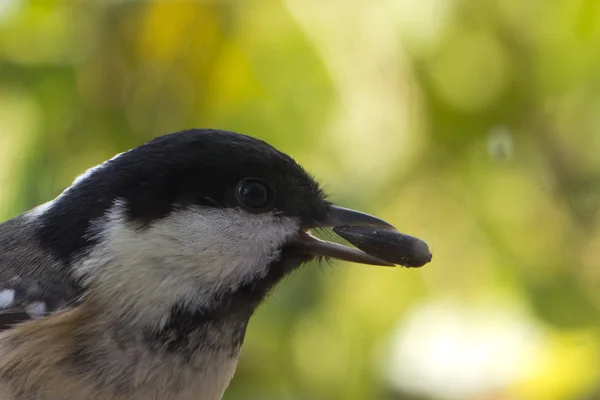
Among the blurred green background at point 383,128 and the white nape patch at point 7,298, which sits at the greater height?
the blurred green background at point 383,128

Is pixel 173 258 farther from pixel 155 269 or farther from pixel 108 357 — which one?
pixel 108 357

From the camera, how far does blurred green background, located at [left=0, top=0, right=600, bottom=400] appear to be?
4.86 feet

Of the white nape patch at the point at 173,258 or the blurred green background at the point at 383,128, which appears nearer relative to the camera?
the white nape patch at the point at 173,258

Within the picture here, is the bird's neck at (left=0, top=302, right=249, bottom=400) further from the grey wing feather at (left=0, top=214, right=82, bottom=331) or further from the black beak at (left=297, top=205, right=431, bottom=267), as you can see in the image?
the black beak at (left=297, top=205, right=431, bottom=267)

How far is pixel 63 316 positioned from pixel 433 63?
90 cm

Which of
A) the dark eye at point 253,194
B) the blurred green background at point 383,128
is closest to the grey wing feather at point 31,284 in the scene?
the dark eye at point 253,194

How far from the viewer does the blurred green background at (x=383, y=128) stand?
1482 millimetres

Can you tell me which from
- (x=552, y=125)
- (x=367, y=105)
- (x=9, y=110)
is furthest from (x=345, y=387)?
(x=9, y=110)

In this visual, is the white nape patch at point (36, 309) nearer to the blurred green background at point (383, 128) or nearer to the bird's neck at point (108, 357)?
the bird's neck at point (108, 357)

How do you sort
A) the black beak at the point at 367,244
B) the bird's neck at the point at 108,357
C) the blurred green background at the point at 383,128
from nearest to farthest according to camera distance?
1. the bird's neck at the point at 108,357
2. the black beak at the point at 367,244
3. the blurred green background at the point at 383,128

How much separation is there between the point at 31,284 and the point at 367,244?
0.42 metres

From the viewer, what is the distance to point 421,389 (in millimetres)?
1441

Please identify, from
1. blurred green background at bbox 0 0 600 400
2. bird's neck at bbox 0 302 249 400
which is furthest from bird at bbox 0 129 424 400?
blurred green background at bbox 0 0 600 400

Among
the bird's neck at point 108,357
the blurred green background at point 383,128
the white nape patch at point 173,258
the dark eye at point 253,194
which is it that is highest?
the blurred green background at point 383,128
